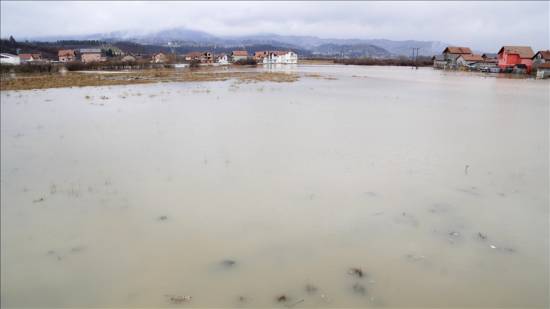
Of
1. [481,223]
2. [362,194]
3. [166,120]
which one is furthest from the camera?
[166,120]

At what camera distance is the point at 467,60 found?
189ft

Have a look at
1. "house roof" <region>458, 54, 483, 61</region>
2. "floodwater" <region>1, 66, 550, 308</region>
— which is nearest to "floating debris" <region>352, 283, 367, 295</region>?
"floodwater" <region>1, 66, 550, 308</region>

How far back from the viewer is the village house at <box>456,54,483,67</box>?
2237 inches

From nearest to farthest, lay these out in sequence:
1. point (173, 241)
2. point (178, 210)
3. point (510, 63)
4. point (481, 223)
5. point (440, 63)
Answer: point (173, 241)
point (481, 223)
point (178, 210)
point (510, 63)
point (440, 63)

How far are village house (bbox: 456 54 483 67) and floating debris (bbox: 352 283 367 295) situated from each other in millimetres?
63599

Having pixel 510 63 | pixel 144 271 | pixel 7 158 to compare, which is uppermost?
pixel 510 63

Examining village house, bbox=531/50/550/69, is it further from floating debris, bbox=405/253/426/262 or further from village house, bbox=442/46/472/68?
floating debris, bbox=405/253/426/262

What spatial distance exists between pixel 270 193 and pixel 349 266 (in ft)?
7.20

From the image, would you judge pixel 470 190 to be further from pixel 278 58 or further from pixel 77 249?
pixel 278 58

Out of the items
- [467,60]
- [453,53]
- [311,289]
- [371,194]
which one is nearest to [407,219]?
[371,194]

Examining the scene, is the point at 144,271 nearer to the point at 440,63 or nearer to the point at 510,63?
the point at 510,63

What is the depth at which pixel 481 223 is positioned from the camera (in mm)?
4680

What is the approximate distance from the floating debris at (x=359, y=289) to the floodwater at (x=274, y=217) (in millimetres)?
20

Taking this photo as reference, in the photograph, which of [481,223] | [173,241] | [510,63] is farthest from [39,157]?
[510,63]
